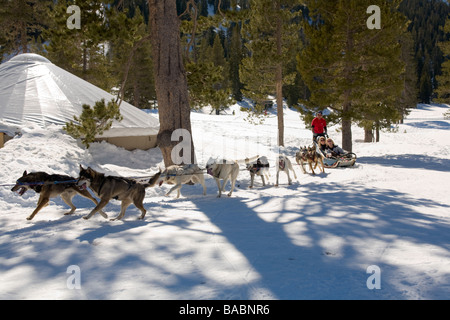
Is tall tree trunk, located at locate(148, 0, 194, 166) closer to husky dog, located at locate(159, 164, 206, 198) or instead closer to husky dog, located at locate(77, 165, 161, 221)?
husky dog, located at locate(159, 164, 206, 198)

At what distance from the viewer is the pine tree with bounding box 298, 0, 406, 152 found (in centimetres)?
1444

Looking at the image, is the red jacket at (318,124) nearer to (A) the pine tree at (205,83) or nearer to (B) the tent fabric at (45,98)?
(A) the pine tree at (205,83)

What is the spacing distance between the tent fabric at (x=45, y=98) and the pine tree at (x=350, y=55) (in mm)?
7547

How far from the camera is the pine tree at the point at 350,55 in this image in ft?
47.4

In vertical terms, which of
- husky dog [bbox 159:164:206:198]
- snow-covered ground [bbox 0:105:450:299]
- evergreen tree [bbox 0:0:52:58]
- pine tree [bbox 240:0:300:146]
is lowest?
snow-covered ground [bbox 0:105:450:299]

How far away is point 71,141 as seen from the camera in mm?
11898

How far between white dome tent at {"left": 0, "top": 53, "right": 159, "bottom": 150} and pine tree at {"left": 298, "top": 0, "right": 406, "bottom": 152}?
24.9 feet

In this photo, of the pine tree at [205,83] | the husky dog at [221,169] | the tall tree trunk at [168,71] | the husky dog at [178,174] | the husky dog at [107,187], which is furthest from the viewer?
the pine tree at [205,83]

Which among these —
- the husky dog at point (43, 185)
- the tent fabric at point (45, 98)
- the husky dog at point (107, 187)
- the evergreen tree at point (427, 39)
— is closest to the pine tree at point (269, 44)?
the tent fabric at point (45, 98)

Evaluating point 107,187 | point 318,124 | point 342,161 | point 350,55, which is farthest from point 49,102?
point 350,55

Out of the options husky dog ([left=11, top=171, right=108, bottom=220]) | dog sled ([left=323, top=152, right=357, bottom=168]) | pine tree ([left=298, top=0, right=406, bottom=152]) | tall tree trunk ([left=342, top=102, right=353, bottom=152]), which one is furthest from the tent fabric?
tall tree trunk ([left=342, top=102, right=353, bottom=152])

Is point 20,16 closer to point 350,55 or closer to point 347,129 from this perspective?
point 350,55

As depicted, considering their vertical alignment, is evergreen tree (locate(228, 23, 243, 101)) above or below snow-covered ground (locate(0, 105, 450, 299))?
above

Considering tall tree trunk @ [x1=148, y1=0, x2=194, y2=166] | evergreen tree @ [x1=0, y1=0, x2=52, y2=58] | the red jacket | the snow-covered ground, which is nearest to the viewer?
the snow-covered ground
